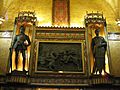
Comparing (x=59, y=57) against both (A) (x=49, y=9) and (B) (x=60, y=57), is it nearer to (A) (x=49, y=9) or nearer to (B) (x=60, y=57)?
(B) (x=60, y=57)

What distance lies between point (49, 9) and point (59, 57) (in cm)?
324

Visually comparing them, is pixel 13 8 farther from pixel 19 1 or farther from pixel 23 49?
pixel 23 49

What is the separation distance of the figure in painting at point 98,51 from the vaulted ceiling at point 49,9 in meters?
1.74

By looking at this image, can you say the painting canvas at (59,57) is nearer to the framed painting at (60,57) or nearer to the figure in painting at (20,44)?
the framed painting at (60,57)

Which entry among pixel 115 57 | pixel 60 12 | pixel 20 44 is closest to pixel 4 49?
pixel 20 44

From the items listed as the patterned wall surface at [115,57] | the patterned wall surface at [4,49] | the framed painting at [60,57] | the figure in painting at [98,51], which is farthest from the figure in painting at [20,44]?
the patterned wall surface at [115,57]

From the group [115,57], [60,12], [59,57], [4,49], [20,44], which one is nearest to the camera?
[20,44]

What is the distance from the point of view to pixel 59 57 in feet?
43.6

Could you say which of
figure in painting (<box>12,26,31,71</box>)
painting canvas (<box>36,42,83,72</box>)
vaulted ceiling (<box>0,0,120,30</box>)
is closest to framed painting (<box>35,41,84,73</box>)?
painting canvas (<box>36,42,83,72</box>)

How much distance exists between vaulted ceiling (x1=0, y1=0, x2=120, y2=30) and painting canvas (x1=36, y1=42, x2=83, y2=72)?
5.00 ft

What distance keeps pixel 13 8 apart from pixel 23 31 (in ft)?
7.81

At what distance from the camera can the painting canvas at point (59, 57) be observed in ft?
42.8

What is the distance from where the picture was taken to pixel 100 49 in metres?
13.1

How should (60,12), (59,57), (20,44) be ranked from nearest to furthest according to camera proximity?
(20,44), (59,57), (60,12)
